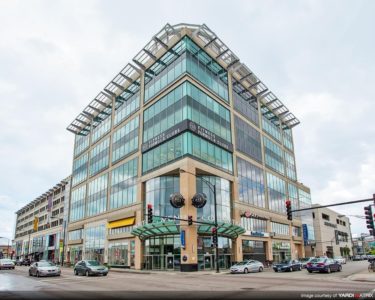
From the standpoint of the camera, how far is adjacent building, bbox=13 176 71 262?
279ft

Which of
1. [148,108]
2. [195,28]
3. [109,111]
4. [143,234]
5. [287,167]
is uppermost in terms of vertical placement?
[195,28]

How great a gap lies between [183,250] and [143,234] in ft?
23.5

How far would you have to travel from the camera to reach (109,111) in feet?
205

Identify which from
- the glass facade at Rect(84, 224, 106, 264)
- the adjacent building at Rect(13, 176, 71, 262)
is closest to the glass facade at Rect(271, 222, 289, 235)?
the glass facade at Rect(84, 224, 106, 264)

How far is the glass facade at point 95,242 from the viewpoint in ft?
176

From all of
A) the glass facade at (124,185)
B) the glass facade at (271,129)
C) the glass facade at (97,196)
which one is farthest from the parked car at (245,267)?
the glass facade at (271,129)

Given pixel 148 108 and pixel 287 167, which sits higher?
pixel 148 108

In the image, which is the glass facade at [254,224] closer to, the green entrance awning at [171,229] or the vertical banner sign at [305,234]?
the green entrance awning at [171,229]

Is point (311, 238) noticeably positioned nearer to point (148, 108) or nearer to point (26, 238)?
point (148, 108)

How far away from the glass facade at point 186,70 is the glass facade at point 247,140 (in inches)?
211

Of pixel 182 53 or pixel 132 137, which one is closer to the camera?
pixel 182 53

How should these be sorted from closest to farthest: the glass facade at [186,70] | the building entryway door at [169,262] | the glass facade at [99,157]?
1. the building entryway door at [169,262]
2. the glass facade at [186,70]
3. the glass facade at [99,157]

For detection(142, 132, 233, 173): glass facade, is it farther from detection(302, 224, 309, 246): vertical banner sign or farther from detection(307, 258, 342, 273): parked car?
detection(302, 224, 309, 246): vertical banner sign

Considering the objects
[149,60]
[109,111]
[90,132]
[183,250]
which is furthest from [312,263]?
[90,132]
